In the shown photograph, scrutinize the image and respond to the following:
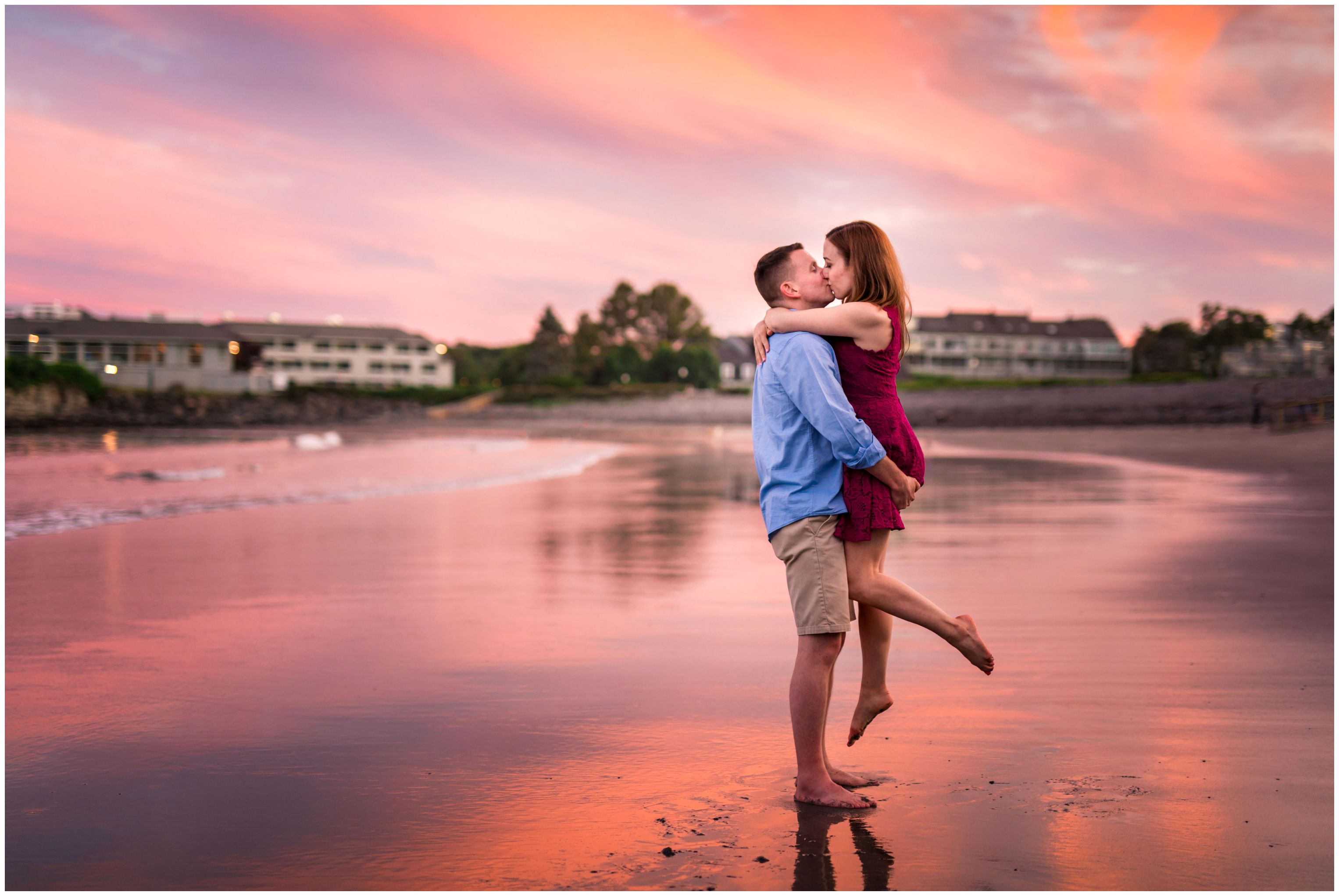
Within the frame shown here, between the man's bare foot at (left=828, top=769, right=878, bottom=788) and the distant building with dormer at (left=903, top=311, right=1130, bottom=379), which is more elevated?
the distant building with dormer at (left=903, top=311, right=1130, bottom=379)

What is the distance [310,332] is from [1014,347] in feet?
227

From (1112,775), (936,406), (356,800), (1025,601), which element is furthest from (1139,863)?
(936,406)

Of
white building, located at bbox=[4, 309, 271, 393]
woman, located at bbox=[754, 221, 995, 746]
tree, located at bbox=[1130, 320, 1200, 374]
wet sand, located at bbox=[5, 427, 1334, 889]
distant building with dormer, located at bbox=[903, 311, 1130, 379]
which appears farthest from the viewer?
distant building with dormer, located at bbox=[903, 311, 1130, 379]

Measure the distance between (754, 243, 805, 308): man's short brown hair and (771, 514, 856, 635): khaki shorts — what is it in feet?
2.30

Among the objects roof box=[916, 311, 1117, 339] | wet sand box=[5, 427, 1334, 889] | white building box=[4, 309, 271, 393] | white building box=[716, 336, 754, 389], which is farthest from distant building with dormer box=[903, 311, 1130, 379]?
wet sand box=[5, 427, 1334, 889]

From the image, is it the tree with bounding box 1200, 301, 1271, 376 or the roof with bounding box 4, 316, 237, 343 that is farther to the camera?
the roof with bounding box 4, 316, 237, 343

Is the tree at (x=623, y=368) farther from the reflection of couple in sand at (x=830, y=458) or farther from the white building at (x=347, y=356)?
the reflection of couple in sand at (x=830, y=458)

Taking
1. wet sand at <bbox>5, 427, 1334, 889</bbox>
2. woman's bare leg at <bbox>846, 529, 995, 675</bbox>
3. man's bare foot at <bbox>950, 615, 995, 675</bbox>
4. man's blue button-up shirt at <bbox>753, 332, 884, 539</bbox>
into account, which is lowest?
wet sand at <bbox>5, 427, 1334, 889</bbox>

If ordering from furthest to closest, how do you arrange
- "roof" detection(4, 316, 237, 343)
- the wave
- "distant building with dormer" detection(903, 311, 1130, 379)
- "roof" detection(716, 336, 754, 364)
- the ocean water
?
"roof" detection(716, 336, 754, 364), "distant building with dormer" detection(903, 311, 1130, 379), "roof" detection(4, 316, 237, 343), the ocean water, the wave

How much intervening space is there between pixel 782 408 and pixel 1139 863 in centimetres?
149

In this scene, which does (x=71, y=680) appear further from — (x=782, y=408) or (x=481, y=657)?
(x=782, y=408)

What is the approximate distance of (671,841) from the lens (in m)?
2.72

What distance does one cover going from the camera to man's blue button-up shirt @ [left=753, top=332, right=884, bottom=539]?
9.47ft

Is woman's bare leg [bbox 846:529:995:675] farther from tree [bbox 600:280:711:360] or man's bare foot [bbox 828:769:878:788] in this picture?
tree [bbox 600:280:711:360]
